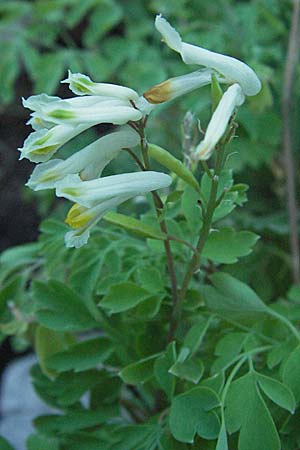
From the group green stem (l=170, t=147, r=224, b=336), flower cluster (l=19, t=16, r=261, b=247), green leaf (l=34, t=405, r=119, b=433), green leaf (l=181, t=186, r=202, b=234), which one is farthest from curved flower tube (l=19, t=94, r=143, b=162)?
green leaf (l=34, t=405, r=119, b=433)

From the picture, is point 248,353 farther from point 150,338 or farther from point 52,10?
point 52,10

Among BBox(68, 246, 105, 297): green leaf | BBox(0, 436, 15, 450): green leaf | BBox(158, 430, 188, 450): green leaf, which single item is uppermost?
BBox(68, 246, 105, 297): green leaf

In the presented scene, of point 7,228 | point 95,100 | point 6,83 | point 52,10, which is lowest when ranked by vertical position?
point 7,228

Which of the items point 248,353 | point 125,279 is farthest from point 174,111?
point 248,353

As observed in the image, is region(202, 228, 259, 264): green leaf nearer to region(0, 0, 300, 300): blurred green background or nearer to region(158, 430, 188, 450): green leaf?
region(158, 430, 188, 450): green leaf

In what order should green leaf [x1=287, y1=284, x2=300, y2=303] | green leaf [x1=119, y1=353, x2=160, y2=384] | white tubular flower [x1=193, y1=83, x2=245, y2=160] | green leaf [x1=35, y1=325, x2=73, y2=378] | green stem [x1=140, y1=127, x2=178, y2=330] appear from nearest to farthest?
white tubular flower [x1=193, y1=83, x2=245, y2=160]
green stem [x1=140, y1=127, x2=178, y2=330]
green leaf [x1=119, y1=353, x2=160, y2=384]
green leaf [x1=287, y1=284, x2=300, y2=303]
green leaf [x1=35, y1=325, x2=73, y2=378]

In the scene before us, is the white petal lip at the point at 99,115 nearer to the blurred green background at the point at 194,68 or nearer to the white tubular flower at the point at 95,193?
the white tubular flower at the point at 95,193
